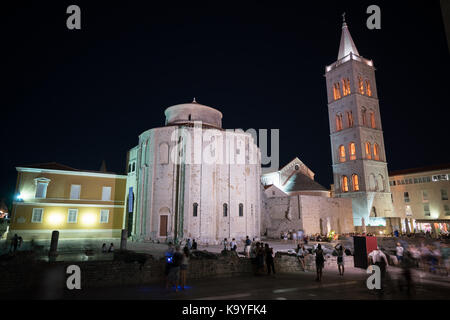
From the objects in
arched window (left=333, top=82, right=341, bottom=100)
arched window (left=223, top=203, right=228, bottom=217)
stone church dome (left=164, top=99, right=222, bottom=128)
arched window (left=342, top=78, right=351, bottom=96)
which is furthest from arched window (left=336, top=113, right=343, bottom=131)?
arched window (left=223, top=203, right=228, bottom=217)

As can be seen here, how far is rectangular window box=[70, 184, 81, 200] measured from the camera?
26859 millimetres

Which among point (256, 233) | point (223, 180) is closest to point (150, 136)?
point (223, 180)

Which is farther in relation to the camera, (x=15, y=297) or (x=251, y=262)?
(x=251, y=262)

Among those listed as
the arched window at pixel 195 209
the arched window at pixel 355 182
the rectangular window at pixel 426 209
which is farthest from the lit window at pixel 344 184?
the arched window at pixel 195 209

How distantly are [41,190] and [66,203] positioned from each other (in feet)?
8.10

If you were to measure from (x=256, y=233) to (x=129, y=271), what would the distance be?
67.3 ft

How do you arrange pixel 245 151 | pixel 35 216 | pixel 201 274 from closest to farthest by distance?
pixel 201 274 < pixel 35 216 < pixel 245 151

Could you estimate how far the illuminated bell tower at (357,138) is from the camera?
121 feet

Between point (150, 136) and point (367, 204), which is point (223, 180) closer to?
point (150, 136)

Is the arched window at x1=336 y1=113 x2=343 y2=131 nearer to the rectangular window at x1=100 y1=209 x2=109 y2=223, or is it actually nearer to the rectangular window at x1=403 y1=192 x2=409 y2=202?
the rectangular window at x1=403 y1=192 x2=409 y2=202

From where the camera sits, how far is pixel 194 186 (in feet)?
85.0

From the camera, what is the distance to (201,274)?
10.0m

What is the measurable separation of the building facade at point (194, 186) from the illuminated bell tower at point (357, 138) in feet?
56.9

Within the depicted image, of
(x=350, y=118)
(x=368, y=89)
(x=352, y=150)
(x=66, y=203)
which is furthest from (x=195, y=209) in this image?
(x=368, y=89)
